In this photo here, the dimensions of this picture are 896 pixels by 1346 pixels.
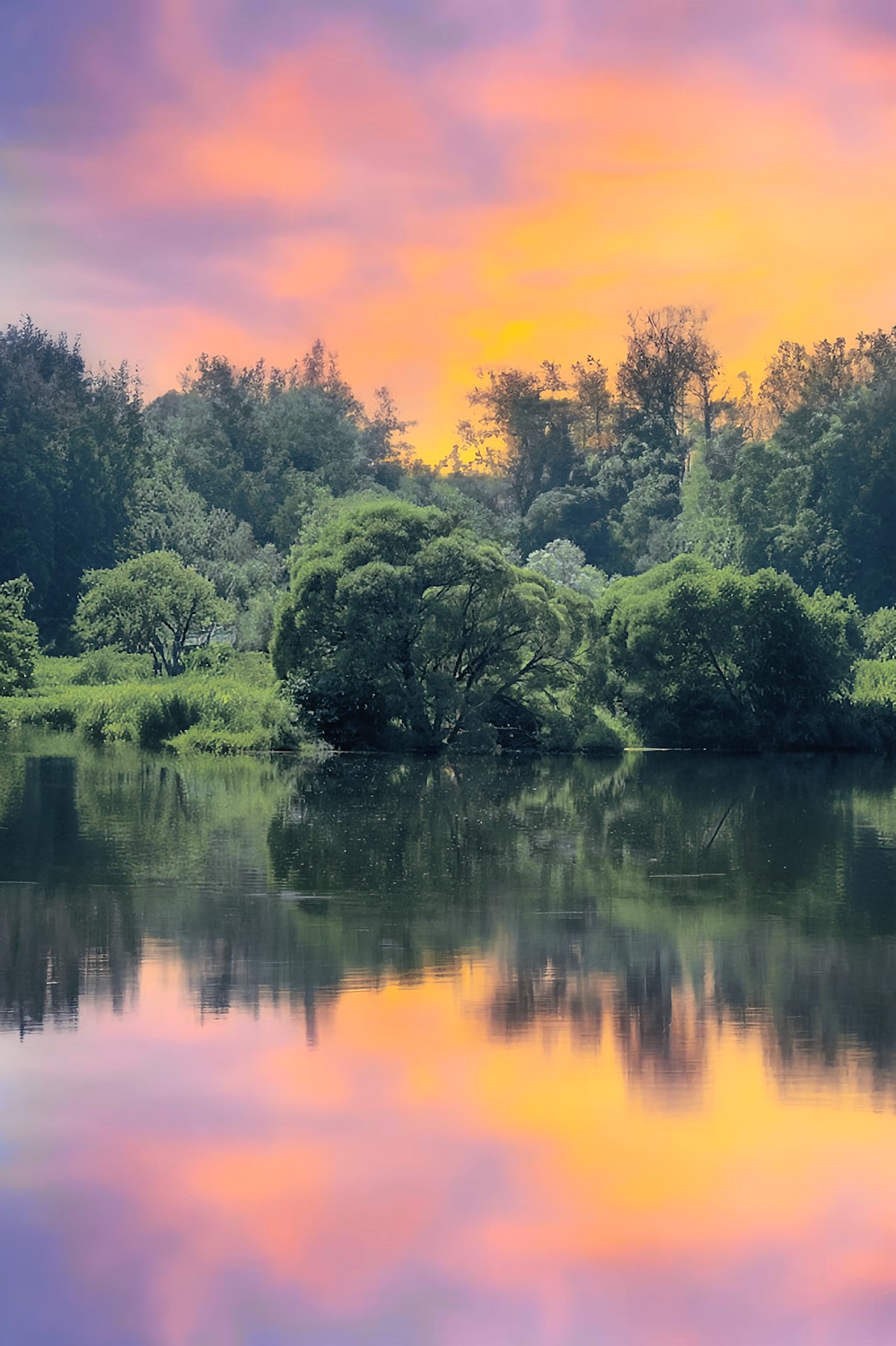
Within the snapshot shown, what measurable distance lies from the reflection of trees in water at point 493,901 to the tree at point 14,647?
58.2 feet

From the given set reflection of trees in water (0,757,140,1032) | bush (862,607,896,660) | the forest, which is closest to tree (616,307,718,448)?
the forest

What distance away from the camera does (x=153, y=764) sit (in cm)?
3241

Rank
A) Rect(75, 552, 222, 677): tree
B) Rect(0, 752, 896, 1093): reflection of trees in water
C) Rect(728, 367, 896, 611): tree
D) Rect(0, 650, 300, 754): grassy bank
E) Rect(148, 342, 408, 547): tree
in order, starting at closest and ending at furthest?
Rect(0, 752, 896, 1093): reflection of trees in water → Rect(0, 650, 300, 754): grassy bank → Rect(75, 552, 222, 677): tree → Rect(728, 367, 896, 611): tree → Rect(148, 342, 408, 547): tree

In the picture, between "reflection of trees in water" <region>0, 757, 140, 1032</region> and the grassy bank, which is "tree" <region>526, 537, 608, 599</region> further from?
"reflection of trees in water" <region>0, 757, 140, 1032</region>

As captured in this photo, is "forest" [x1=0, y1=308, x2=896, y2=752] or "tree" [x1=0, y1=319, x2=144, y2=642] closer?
"forest" [x1=0, y1=308, x2=896, y2=752]

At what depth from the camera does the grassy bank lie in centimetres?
3672

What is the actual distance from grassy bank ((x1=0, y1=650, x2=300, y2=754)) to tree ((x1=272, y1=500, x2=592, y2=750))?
48.1 inches

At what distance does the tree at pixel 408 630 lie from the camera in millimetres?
35719

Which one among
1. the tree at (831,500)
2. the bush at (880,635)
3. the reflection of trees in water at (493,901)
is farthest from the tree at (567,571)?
the reflection of trees in water at (493,901)

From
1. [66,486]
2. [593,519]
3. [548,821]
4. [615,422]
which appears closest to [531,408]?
[615,422]

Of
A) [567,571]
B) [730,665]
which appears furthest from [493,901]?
[567,571]

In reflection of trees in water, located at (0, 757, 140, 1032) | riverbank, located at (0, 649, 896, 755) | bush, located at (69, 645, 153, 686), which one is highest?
bush, located at (69, 645, 153, 686)

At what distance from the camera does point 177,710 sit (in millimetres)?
38438

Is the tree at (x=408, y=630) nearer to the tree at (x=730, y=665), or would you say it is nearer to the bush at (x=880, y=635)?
the tree at (x=730, y=665)
